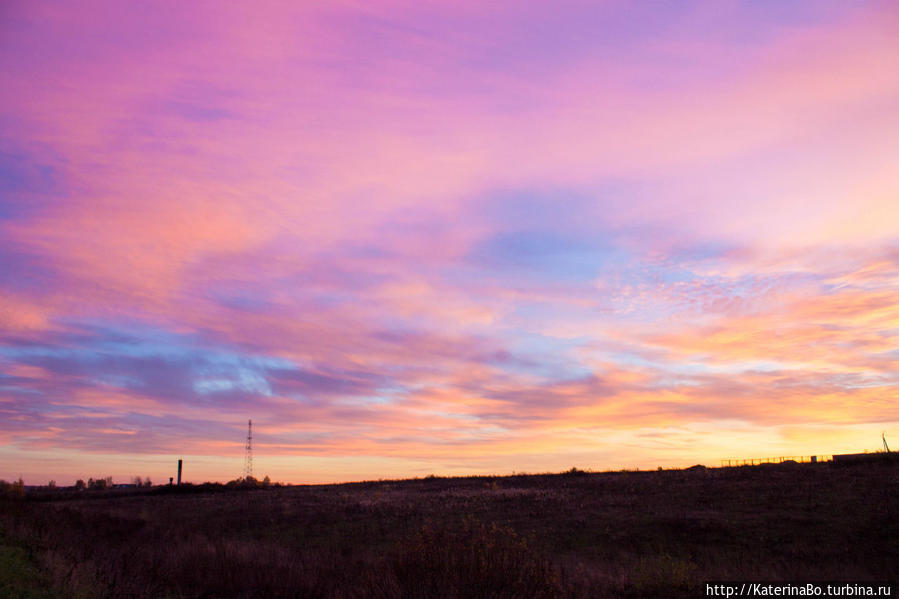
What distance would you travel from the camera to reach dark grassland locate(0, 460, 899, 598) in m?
13.6

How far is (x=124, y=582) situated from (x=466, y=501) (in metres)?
29.7

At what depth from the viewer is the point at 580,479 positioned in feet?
172

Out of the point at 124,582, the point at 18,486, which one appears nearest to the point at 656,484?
the point at 124,582

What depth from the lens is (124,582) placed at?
15383 mm

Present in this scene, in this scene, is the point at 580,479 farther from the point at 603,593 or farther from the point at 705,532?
the point at 603,593

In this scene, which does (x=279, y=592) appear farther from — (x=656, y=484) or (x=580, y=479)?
(x=580, y=479)

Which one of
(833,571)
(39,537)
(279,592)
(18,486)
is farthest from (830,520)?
(18,486)

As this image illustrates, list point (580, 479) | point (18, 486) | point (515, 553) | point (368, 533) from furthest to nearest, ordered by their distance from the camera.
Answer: point (18, 486), point (580, 479), point (368, 533), point (515, 553)

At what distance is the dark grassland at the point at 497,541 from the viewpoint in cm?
1359

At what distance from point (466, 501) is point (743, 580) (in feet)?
87.2

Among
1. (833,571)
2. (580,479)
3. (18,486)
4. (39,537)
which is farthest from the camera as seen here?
(18,486)

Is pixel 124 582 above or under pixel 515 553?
under

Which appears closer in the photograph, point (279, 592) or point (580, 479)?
point (279, 592)

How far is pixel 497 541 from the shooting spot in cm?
1457
